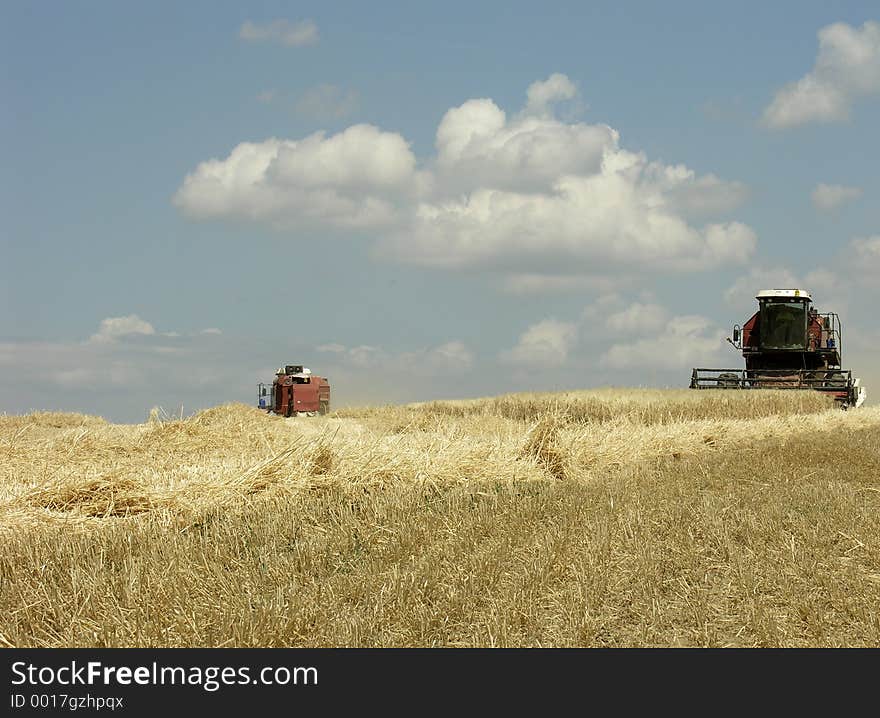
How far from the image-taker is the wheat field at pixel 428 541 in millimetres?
5355

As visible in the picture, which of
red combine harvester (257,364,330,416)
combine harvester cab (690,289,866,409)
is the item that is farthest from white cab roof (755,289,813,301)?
red combine harvester (257,364,330,416)

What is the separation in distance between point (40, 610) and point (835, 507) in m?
7.18

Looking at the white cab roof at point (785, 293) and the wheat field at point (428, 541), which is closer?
the wheat field at point (428, 541)

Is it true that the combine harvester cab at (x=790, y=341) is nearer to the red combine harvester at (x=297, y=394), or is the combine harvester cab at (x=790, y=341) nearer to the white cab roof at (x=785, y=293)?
the white cab roof at (x=785, y=293)

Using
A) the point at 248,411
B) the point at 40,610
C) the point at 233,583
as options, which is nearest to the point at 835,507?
the point at 233,583

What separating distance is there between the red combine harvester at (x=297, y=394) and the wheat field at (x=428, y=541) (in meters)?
15.7

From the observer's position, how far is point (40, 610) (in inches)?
227

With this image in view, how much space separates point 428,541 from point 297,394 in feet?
73.3

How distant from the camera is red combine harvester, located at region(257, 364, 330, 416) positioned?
29.0 m

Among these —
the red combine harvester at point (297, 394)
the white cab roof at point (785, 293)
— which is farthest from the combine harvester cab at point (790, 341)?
the red combine harvester at point (297, 394)

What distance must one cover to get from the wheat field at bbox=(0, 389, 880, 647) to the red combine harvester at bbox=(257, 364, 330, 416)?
1571 cm

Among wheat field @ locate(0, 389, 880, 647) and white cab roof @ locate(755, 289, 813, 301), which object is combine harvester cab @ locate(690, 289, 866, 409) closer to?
white cab roof @ locate(755, 289, 813, 301)

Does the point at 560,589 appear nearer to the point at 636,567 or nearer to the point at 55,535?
the point at 636,567

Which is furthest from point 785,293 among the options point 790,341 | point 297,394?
point 297,394
